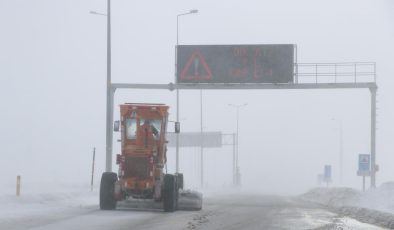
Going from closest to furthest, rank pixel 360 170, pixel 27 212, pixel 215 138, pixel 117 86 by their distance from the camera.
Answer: pixel 27 212 → pixel 117 86 → pixel 360 170 → pixel 215 138

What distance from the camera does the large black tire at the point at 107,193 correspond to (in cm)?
2938

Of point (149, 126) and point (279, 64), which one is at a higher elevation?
point (279, 64)

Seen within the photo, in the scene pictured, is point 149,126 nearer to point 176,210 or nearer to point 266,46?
point 176,210

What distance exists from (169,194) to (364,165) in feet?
69.6

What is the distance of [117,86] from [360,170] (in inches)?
599

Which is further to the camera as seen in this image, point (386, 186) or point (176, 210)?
point (386, 186)

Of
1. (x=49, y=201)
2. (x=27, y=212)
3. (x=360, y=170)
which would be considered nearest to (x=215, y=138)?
(x=360, y=170)

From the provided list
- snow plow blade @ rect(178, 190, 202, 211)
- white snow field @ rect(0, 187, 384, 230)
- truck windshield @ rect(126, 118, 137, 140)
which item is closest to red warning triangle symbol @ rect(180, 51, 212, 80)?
snow plow blade @ rect(178, 190, 202, 211)

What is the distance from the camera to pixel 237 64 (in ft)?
142

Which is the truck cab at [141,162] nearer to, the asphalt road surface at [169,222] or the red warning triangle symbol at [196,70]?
the asphalt road surface at [169,222]

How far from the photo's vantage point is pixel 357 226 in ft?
73.4

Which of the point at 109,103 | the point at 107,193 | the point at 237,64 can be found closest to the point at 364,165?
the point at 237,64

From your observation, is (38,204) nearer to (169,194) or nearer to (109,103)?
(169,194)

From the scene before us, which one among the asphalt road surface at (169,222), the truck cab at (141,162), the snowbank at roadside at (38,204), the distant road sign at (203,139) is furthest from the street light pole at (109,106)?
the distant road sign at (203,139)
